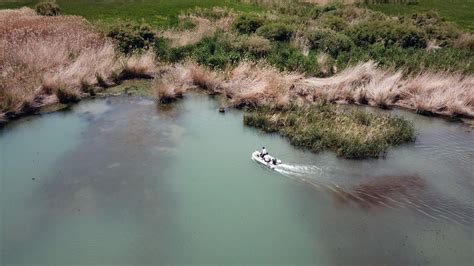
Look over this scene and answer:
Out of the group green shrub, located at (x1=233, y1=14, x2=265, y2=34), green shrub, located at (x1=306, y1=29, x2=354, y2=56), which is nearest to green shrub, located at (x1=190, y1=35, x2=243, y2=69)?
green shrub, located at (x1=233, y1=14, x2=265, y2=34)

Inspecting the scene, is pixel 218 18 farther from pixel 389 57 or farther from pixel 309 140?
pixel 309 140

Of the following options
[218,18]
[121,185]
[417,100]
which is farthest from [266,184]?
[218,18]

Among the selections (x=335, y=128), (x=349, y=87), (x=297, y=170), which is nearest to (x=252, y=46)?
(x=349, y=87)

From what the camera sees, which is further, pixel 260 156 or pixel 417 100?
pixel 417 100

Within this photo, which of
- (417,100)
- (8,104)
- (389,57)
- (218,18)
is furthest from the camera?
(218,18)

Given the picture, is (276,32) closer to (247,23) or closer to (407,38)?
(247,23)

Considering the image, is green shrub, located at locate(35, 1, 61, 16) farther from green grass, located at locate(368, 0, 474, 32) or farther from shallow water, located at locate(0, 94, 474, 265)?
green grass, located at locate(368, 0, 474, 32)
